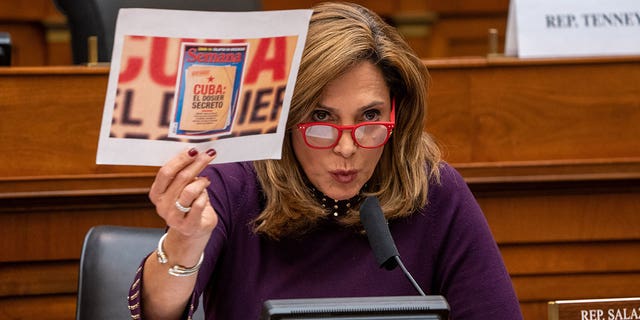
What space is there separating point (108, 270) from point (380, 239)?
734mm

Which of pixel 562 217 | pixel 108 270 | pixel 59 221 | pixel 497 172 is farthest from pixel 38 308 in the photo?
pixel 562 217

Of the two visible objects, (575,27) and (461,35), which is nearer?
(575,27)

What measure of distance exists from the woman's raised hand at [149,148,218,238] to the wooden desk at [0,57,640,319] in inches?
46.0

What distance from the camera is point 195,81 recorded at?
1356mm

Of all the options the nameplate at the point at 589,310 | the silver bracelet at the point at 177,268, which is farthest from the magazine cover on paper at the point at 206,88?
the nameplate at the point at 589,310

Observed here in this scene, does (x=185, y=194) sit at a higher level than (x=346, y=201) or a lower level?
lower

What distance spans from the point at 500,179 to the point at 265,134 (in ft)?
4.51

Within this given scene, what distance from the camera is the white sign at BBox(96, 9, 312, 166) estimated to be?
1328 mm

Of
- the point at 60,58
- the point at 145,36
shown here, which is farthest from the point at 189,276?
the point at 60,58

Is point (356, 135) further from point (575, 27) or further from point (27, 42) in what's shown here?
point (27, 42)

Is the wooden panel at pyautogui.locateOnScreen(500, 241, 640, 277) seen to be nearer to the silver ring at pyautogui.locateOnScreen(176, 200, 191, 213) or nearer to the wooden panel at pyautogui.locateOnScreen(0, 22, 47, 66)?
the silver ring at pyautogui.locateOnScreen(176, 200, 191, 213)

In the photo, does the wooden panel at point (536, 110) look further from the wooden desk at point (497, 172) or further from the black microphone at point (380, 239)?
the black microphone at point (380, 239)

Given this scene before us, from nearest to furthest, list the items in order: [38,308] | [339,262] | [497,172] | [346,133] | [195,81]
→ [195,81] < [346,133] < [339,262] < [38,308] < [497,172]

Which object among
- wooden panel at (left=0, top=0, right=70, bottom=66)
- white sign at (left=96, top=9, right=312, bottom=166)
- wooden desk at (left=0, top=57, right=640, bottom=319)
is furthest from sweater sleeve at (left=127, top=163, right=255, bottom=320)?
wooden panel at (left=0, top=0, right=70, bottom=66)
